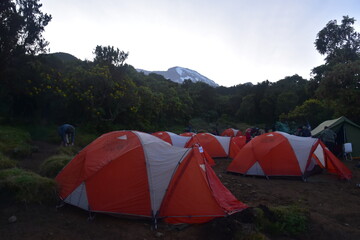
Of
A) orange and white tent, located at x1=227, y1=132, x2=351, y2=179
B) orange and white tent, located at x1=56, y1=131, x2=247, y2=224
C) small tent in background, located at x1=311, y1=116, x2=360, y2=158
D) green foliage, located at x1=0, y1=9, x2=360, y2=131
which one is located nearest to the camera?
orange and white tent, located at x1=56, y1=131, x2=247, y2=224

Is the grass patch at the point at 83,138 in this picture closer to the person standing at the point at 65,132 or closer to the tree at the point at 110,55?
the person standing at the point at 65,132

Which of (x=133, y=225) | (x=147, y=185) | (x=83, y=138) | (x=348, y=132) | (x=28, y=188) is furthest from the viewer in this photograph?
(x=83, y=138)

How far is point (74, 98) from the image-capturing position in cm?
1647

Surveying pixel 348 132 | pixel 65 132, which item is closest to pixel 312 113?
pixel 348 132

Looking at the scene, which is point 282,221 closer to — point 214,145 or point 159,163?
point 159,163

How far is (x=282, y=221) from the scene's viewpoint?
4.81m

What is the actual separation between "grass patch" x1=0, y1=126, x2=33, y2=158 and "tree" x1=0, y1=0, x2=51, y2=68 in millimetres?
5197

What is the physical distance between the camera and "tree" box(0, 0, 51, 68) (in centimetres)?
1472

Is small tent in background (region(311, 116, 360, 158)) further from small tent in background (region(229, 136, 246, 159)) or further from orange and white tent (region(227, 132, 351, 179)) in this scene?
small tent in background (region(229, 136, 246, 159))

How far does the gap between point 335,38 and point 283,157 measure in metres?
25.9

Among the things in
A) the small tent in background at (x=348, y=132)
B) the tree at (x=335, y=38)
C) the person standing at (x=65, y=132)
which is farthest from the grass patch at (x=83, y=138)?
the tree at (x=335, y=38)

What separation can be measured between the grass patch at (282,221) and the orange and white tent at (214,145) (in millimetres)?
8356

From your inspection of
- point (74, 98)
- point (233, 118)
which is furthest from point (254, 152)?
point (233, 118)

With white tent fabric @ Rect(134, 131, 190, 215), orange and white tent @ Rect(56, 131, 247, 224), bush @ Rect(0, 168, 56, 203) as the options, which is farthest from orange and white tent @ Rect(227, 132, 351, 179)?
bush @ Rect(0, 168, 56, 203)
